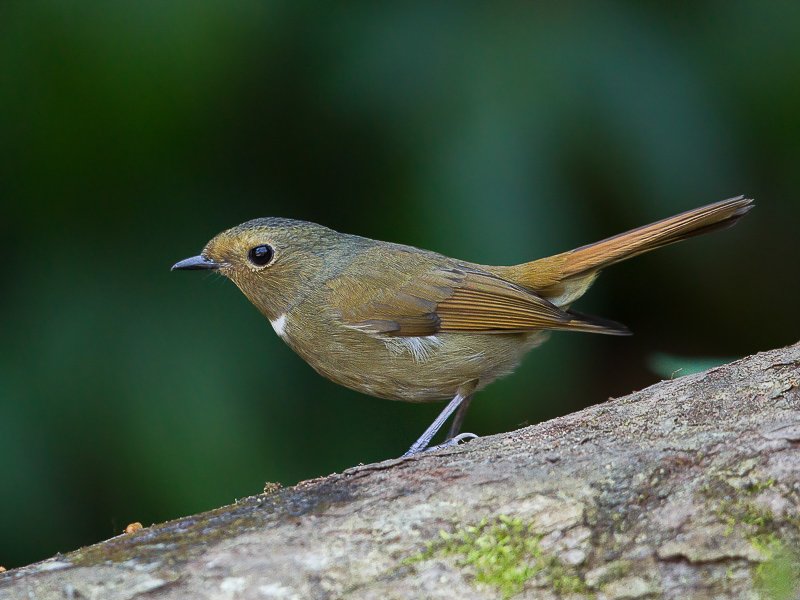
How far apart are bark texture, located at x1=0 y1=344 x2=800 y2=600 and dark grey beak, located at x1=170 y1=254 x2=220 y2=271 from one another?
1.52 meters

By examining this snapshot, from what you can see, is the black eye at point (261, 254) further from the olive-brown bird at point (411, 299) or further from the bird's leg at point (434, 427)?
the bird's leg at point (434, 427)

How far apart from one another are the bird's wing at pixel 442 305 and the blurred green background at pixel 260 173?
178 mm

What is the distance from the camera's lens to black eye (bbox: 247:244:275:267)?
13.1 feet

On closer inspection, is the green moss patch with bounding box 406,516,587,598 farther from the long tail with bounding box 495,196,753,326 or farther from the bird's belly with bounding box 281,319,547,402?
the long tail with bounding box 495,196,753,326

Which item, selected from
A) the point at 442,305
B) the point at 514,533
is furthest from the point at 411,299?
the point at 514,533

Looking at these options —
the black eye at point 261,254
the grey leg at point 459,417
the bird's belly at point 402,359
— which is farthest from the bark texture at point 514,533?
the black eye at point 261,254

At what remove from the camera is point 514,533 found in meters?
2.21

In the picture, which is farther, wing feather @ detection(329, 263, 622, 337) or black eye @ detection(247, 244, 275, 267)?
black eye @ detection(247, 244, 275, 267)

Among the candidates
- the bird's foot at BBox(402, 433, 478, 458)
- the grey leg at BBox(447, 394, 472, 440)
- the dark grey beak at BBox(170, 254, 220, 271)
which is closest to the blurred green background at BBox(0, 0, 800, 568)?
the grey leg at BBox(447, 394, 472, 440)

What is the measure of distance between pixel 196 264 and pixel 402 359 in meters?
1.04

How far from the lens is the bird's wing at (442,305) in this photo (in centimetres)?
379

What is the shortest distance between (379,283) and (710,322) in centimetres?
201

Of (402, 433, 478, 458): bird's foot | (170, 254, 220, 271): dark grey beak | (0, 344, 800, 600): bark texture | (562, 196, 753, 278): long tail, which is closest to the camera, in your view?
(0, 344, 800, 600): bark texture

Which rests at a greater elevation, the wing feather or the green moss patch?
the wing feather
